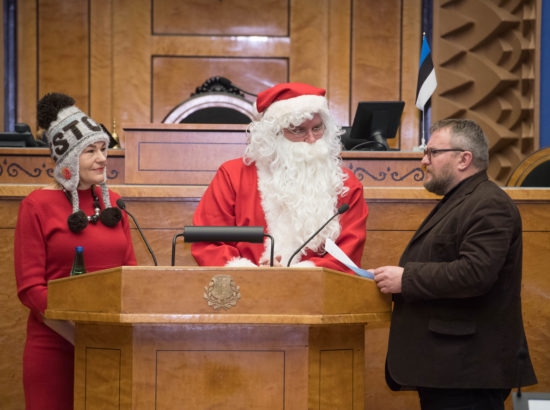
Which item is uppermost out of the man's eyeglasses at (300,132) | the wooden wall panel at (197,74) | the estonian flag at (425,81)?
the wooden wall panel at (197,74)

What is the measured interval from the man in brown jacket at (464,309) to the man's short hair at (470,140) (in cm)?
10

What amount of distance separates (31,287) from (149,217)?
3.50 ft

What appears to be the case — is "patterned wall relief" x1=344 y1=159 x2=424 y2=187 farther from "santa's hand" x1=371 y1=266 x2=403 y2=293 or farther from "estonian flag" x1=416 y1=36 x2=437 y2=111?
"santa's hand" x1=371 y1=266 x2=403 y2=293

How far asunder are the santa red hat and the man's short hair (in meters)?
0.66

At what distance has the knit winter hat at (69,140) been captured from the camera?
2.21 m

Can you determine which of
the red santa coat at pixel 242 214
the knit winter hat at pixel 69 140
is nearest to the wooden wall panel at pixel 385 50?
the red santa coat at pixel 242 214

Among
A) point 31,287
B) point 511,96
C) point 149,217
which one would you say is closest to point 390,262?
point 149,217

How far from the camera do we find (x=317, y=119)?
2.73 m

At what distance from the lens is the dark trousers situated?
2012 mm

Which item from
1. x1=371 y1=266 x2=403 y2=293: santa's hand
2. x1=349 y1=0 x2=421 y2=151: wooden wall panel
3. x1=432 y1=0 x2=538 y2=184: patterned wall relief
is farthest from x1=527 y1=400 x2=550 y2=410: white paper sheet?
x1=349 y1=0 x2=421 y2=151: wooden wall panel

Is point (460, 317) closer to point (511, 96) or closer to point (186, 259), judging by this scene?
point (186, 259)

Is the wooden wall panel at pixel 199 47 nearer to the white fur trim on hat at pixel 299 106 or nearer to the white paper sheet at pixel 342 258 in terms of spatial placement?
the white fur trim on hat at pixel 299 106

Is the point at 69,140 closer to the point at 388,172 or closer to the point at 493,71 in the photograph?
the point at 388,172

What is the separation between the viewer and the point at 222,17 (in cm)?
623
